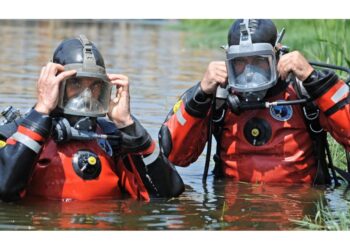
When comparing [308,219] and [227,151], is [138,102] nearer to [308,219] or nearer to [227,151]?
[227,151]

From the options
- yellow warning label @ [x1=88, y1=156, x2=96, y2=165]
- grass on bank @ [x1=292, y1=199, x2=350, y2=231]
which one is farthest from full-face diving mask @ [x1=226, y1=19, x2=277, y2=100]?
yellow warning label @ [x1=88, y1=156, x2=96, y2=165]

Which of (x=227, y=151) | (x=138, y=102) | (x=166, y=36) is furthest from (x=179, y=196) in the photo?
(x=166, y=36)

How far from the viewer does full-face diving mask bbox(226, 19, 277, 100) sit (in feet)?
21.9

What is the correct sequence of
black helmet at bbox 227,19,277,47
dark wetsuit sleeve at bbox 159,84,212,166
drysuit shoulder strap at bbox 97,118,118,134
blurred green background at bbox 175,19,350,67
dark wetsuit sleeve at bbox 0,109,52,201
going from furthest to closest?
blurred green background at bbox 175,19,350,67 → dark wetsuit sleeve at bbox 159,84,212,166 → black helmet at bbox 227,19,277,47 → drysuit shoulder strap at bbox 97,118,118,134 → dark wetsuit sleeve at bbox 0,109,52,201

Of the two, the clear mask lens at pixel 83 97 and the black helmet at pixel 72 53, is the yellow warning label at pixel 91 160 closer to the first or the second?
the clear mask lens at pixel 83 97

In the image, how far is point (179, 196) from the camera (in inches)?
266

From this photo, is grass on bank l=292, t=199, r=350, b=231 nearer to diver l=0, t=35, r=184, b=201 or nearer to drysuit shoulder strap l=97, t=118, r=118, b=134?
diver l=0, t=35, r=184, b=201

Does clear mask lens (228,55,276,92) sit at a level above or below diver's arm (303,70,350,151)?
above

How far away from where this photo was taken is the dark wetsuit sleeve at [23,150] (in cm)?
574

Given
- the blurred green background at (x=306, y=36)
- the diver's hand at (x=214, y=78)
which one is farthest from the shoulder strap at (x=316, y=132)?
the blurred green background at (x=306, y=36)

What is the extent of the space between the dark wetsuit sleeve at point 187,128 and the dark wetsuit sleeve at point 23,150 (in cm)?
141

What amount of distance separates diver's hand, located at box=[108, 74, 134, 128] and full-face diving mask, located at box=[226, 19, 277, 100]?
926 millimetres

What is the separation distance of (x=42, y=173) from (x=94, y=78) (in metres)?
0.64

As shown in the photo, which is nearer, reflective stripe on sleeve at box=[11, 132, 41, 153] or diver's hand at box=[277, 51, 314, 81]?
reflective stripe on sleeve at box=[11, 132, 41, 153]
